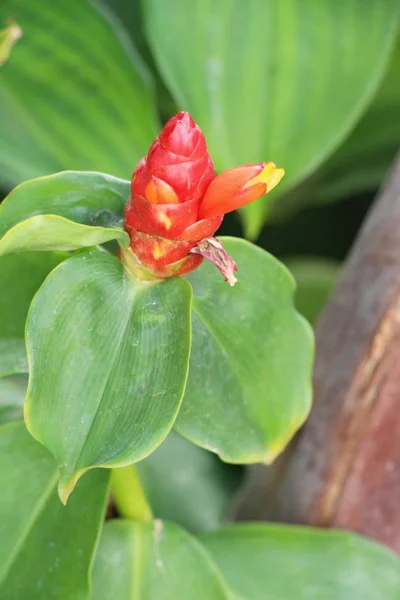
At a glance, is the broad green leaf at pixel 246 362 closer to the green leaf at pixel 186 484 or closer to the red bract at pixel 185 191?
the red bract at pixel 185 191

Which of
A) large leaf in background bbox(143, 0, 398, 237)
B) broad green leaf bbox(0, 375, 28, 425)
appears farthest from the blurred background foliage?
broad green leaf bbox(0, 375, 28, 425)

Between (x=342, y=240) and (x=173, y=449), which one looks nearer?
(x=173, y=449)

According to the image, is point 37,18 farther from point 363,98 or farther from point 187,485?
point 187,485

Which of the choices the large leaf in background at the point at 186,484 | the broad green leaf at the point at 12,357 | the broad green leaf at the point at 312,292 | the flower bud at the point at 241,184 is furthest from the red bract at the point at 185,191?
the broad green leaf at the point at 312,292

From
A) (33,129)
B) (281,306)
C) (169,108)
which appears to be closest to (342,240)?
(169,108)

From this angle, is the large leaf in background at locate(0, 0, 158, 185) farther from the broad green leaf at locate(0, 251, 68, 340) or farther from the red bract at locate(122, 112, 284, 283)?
the red bract at locate(122, 112, 284, 283)

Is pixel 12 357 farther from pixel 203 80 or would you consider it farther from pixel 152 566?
pixel 203 80
